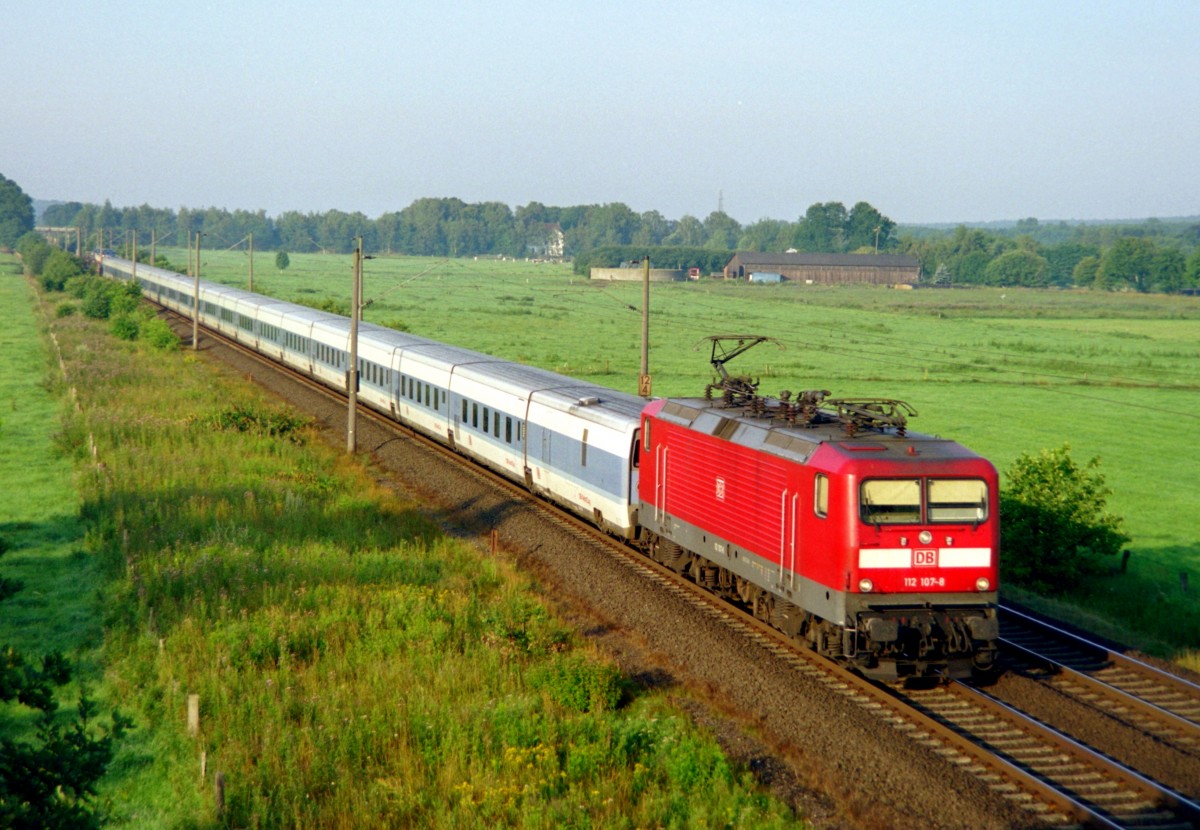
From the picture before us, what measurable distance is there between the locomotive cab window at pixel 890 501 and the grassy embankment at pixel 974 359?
7.31 meters

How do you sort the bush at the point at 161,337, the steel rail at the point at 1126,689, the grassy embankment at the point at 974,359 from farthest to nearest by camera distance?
the bush at the point at 161,337, the grassy embankment at the point at 974,359, the steel rail at the point at 1126,689

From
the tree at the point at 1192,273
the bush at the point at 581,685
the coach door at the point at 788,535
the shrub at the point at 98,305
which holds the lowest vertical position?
the bush at the point at 581,685

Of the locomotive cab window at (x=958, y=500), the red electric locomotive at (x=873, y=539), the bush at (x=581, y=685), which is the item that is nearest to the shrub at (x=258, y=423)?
the bush at (x=581, y=685)

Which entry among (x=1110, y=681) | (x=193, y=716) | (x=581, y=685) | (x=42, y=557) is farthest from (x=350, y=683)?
(x=1110, y=681)

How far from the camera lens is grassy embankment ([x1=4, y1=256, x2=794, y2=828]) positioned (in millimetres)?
13203

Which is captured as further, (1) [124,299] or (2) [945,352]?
(2) [945,352]

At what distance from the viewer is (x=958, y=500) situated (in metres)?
16.2

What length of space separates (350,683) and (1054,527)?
16183mm

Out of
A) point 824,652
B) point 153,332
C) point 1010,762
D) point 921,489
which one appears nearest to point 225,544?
point 824,652

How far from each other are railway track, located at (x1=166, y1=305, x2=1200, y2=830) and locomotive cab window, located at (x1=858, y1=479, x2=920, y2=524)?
2.57 metres

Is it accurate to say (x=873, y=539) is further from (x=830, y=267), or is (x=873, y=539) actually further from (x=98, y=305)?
(x=830, y=267)

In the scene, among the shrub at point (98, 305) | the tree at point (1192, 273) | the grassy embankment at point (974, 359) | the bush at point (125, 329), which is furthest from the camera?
the tree at point (1192, 273)

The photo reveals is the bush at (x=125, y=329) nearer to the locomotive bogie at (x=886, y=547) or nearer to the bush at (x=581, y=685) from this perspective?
the bush at (x=581, y=685)

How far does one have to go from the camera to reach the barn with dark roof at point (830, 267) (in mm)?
184875
